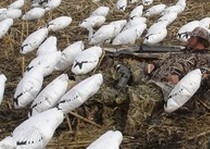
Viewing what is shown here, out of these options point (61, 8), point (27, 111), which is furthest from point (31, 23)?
point (27, 111)

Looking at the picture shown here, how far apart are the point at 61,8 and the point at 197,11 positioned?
2013 mm

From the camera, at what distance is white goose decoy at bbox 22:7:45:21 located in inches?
305

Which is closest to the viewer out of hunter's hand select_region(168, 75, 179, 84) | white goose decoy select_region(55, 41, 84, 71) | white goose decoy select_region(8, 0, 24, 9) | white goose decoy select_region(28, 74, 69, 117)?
white goose decoy select_region(28, 74, 69, 117)

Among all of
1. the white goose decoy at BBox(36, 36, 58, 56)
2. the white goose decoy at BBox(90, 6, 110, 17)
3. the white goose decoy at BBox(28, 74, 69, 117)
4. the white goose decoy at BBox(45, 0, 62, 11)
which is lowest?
the white goose decoy at BBox(45, 0, 62, 11)

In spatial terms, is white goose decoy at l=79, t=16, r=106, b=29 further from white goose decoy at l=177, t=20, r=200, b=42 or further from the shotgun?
the shotgun

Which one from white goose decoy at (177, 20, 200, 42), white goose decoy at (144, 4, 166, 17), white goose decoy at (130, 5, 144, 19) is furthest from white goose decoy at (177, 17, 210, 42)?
white goose decoy at (144, 4, 166, 17)

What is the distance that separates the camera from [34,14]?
777 centimetres

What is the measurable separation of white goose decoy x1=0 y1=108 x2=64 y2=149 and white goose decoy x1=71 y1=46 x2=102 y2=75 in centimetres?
127

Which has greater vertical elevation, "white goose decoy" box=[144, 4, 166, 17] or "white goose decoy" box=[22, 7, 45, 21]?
"white goose decoy" box=[22, 7, 45, 21]

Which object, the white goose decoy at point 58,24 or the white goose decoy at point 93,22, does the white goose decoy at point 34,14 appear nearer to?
the white goose decoy at point 58,24

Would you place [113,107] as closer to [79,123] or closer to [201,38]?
[79,123]

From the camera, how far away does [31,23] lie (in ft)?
25.8

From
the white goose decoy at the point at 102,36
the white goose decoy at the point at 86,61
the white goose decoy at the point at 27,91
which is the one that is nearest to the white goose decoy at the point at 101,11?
the white goose decoy at the point at 102,36

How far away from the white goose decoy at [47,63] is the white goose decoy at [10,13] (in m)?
2.32
